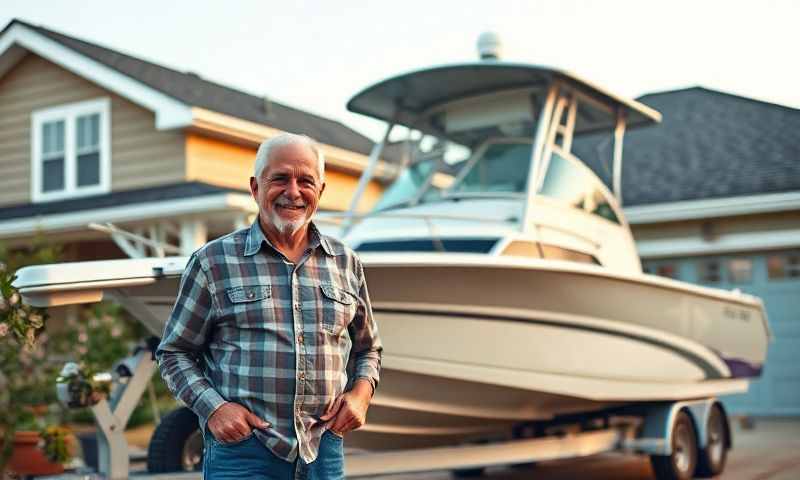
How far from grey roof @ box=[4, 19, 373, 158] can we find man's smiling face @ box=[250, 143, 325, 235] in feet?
39.9

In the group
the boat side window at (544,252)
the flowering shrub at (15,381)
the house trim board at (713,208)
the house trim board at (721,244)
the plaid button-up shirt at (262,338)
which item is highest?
the house trim board at (713,208)

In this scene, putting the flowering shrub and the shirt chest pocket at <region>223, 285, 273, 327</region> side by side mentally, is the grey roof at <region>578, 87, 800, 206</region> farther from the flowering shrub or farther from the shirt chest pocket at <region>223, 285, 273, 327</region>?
the shirt chest pocket at <region>223, 285, 273, 327</region>

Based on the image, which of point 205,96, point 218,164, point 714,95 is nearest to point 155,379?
point 218,164

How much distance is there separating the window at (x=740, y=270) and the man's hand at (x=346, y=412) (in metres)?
12.4

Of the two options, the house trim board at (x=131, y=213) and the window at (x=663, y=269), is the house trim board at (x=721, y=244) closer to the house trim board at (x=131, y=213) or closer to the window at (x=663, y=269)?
the window at (x=663, y=269)

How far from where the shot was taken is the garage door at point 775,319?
1405 cm

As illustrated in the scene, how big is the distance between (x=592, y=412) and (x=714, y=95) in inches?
456

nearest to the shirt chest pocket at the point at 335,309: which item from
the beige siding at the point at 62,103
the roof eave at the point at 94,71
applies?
the roof eave at the point at 94,71

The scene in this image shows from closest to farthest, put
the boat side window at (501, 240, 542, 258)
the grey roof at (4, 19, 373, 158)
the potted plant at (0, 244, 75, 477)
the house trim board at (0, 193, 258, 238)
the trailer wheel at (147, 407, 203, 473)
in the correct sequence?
the potted plant at (0, 244, 75, 477)
the trailer wheel at (147, 407, 203, 473)
the boat side window at (501, 240, 542, 258)
the house trim board at (0, 193, 258, 238)
the grey roof at (4, 19, 373, 158)

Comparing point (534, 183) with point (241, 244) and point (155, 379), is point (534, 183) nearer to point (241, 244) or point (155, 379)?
point (241, 244)

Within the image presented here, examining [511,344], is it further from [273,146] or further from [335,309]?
[273,146]

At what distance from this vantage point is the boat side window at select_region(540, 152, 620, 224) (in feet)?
27.6

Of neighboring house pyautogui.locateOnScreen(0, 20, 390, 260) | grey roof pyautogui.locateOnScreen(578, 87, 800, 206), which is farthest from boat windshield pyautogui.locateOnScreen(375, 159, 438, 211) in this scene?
grey roof pyautogui.locateOnScreen(578, 87, 800, 206)

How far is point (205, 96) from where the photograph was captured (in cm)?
1630
